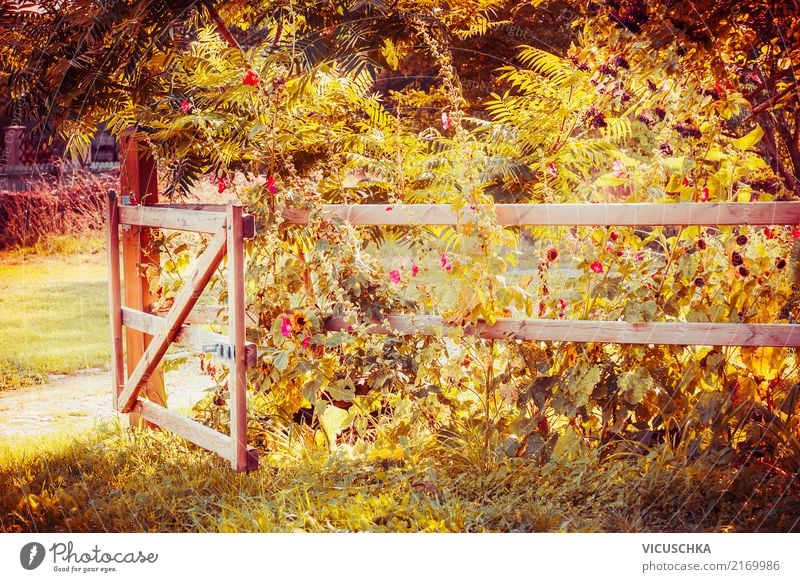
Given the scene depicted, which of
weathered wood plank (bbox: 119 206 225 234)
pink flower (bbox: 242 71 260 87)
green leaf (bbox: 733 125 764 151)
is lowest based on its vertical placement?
weathered wood plank (bbox: 119 206 225 234)

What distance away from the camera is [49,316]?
262 inches

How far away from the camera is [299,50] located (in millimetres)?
3615

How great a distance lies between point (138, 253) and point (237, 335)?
1171 mm

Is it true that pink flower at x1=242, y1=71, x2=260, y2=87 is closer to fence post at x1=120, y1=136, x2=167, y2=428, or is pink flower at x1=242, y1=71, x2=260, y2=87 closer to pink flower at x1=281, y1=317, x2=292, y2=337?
fence post at x1=120, y1=136, x2=167, y2=428

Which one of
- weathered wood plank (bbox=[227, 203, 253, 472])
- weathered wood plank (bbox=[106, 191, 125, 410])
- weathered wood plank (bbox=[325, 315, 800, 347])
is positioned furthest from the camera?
weathered wood plank (bbox=[106, 191, 125, 410])

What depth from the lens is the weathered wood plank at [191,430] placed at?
3271 mm

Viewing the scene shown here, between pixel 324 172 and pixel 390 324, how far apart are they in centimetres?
98

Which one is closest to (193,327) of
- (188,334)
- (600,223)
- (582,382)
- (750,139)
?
(188,334)

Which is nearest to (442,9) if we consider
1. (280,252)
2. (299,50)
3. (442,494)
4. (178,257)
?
(299,50)

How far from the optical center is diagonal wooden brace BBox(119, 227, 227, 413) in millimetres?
3299

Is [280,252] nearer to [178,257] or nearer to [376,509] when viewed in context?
[178,257]

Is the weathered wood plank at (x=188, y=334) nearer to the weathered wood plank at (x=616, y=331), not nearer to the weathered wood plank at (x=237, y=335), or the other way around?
the weathered wood plank at (x=237, y=335)

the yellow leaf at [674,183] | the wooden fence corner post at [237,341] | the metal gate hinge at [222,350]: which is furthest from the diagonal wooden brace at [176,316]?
the yellow leaf at [674,183]

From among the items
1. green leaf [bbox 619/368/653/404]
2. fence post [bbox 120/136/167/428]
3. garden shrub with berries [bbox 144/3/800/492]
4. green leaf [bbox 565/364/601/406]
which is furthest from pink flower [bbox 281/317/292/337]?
green leaf [bbox 619/368/653/404]
